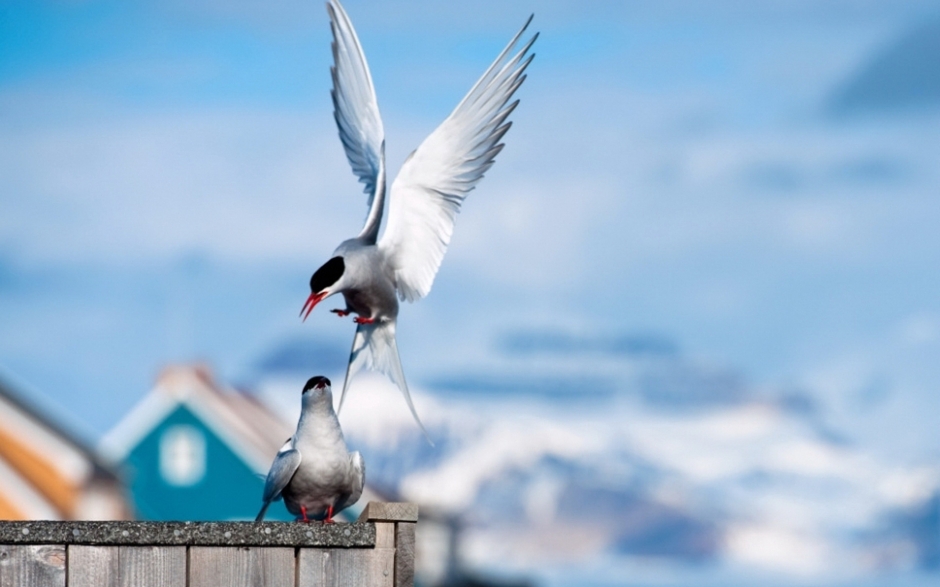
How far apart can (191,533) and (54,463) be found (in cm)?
2110

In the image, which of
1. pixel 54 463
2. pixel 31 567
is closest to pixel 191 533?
pixel 31 567

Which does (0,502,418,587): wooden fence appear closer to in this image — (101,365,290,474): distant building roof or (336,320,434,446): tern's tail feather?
(336,320,434,446): tern's tail feather

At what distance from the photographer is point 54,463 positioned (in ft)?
91.0

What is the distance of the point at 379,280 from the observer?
1080cm

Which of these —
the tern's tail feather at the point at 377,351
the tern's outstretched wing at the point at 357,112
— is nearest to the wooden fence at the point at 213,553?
the tern's tail feather at the point at 377,351

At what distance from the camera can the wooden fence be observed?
23.6 feet

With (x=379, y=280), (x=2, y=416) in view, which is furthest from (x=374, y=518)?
(x=2, y=416)

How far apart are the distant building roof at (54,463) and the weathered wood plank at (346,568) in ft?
65.4

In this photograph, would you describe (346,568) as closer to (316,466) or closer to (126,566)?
(126,566)

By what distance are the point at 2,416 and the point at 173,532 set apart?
21.3m

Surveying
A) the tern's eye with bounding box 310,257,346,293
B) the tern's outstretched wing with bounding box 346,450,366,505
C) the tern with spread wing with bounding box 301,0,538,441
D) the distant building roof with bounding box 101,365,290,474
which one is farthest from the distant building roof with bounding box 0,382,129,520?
the tern's outstretched wing with bounding box 346,450,366,505

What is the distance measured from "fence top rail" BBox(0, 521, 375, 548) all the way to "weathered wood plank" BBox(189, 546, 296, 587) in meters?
0.03

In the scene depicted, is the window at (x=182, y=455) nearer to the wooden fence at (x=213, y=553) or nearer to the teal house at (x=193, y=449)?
the teal house at (x=193, y=449)

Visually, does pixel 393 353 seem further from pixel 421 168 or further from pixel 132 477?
pixel 132 477
